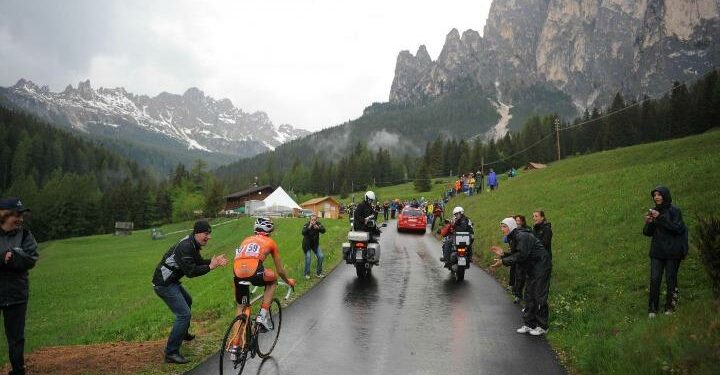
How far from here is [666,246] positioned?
27.7 feet

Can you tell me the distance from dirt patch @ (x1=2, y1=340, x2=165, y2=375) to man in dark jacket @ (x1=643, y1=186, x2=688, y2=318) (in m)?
8.67

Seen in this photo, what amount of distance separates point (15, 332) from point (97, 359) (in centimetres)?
127

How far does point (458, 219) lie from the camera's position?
14570 millimetres

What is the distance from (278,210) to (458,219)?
206 feet

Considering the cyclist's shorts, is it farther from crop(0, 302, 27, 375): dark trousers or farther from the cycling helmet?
crop(0, 302, 27, 375): dark trousers

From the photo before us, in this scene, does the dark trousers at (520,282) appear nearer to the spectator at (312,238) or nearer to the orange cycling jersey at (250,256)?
the spectator at (312,238)

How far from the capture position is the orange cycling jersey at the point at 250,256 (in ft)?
23.2

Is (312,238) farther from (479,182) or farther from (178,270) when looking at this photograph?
(479,182)

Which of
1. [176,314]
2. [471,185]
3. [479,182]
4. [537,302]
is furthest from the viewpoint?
[479,182]

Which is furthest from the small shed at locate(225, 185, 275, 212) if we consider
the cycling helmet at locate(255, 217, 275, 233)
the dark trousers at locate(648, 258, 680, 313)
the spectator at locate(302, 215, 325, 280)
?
the dark trousers at locate(648, 258, 680, 313)

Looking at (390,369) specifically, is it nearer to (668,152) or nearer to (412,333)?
(412,333)

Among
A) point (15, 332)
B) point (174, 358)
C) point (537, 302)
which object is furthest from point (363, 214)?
point (15, 332)

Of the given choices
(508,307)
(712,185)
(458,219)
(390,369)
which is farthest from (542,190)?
(390,369)

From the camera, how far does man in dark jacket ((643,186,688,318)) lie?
8.34 m
